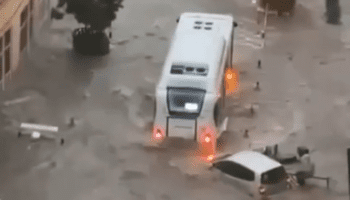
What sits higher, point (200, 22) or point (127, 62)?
point (200, 22)

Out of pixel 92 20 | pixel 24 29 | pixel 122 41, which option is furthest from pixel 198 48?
pixel 24 29

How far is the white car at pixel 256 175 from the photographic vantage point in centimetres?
3089

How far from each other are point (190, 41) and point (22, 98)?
7.05 m

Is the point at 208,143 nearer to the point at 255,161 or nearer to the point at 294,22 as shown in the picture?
the point at 255,161

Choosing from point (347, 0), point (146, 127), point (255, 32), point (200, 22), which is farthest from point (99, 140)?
point (347, 0)

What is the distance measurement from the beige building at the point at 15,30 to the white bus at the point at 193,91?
6.66 metres

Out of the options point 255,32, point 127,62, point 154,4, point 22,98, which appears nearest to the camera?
point 22,98

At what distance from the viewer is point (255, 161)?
3147 centimetres

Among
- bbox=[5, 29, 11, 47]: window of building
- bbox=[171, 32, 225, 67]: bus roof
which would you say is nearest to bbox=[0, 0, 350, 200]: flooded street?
bbox=[5, 29, 11, 47]: window of building

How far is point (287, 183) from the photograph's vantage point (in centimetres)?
3141

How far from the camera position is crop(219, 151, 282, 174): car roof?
3102 cm

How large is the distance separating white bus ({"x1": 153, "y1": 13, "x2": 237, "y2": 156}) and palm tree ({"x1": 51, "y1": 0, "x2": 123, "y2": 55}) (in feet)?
15.0

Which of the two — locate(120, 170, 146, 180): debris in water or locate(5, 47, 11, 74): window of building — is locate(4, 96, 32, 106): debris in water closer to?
locate(5, 47, 11, 74): window of building

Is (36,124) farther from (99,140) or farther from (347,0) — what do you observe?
(347,0)
